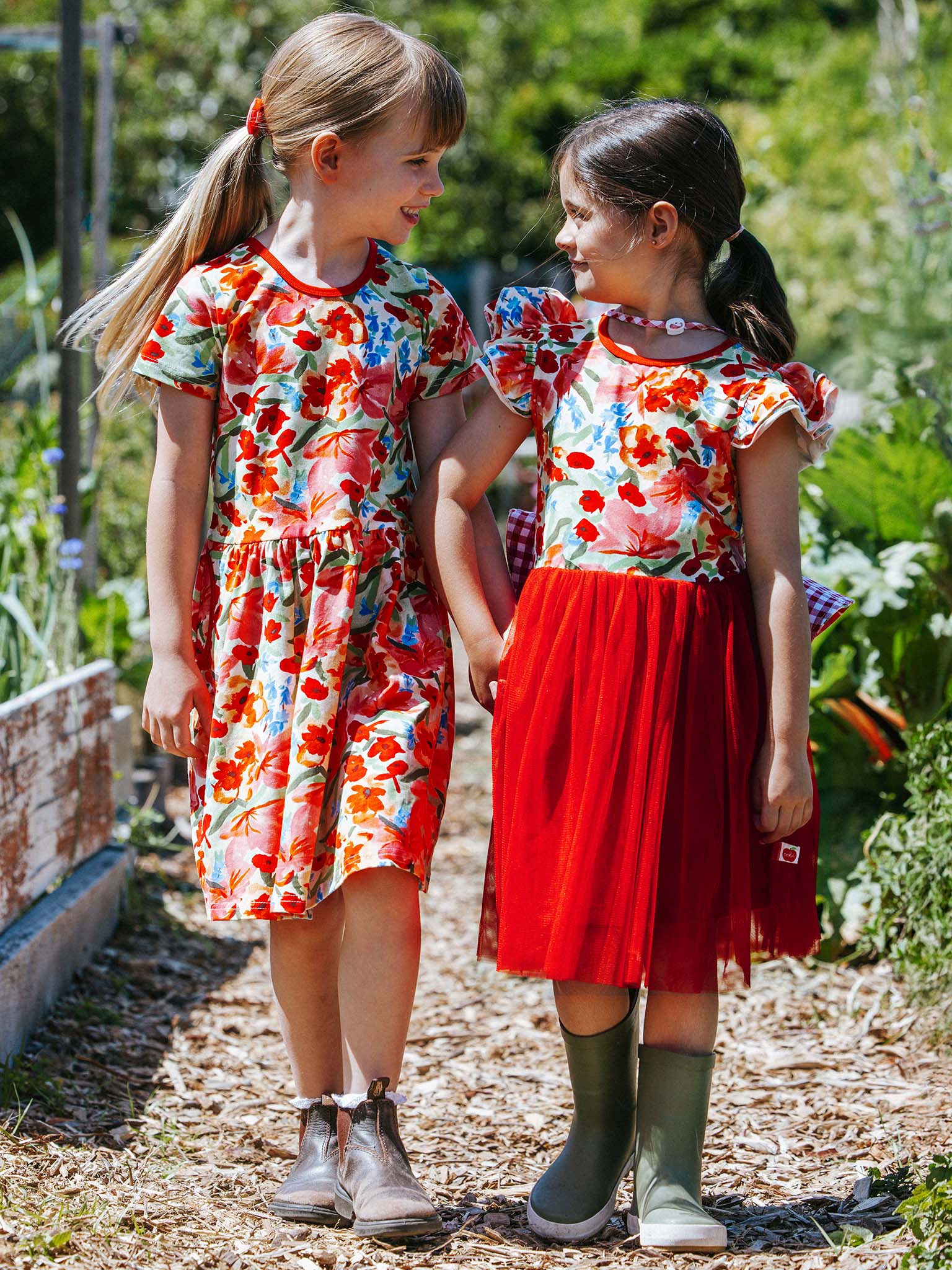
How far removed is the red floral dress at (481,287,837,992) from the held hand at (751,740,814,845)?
0.02 meters

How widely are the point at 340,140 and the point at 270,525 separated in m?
0.56

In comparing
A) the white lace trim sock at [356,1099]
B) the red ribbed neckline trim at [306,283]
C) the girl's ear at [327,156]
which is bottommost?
the white lace trim sock at [356,1099]

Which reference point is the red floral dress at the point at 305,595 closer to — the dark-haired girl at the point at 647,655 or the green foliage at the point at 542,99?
the dark-haired girl at the point at 647,655

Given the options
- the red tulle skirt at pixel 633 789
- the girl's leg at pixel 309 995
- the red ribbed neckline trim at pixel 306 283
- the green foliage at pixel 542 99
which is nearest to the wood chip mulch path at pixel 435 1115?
the girl's leg at pixel 309 995

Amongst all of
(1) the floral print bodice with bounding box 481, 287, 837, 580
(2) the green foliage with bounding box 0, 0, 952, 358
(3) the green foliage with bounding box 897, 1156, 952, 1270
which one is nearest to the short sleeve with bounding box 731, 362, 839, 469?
(1) the floral print bodice with bounding box 481, 287, 837, 580

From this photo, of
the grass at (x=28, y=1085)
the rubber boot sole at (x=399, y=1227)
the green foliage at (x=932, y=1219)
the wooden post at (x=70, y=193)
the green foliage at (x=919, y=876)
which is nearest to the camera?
the green foliage at (x=932, y=1219)

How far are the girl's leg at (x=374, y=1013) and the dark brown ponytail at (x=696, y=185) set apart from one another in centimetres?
93

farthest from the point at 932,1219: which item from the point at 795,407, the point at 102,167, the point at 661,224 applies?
the point at 102,167

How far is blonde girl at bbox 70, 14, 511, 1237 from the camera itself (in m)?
2.01

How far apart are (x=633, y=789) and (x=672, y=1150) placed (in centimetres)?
51

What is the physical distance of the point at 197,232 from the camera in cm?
219

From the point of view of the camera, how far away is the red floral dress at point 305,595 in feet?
6.63

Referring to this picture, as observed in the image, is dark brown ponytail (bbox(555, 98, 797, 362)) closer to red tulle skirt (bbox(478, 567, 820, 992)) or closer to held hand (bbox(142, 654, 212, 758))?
red tulle skirt (bbox(478, 567, 820, 992))

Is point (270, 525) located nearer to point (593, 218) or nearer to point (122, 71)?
point (593, 218)
